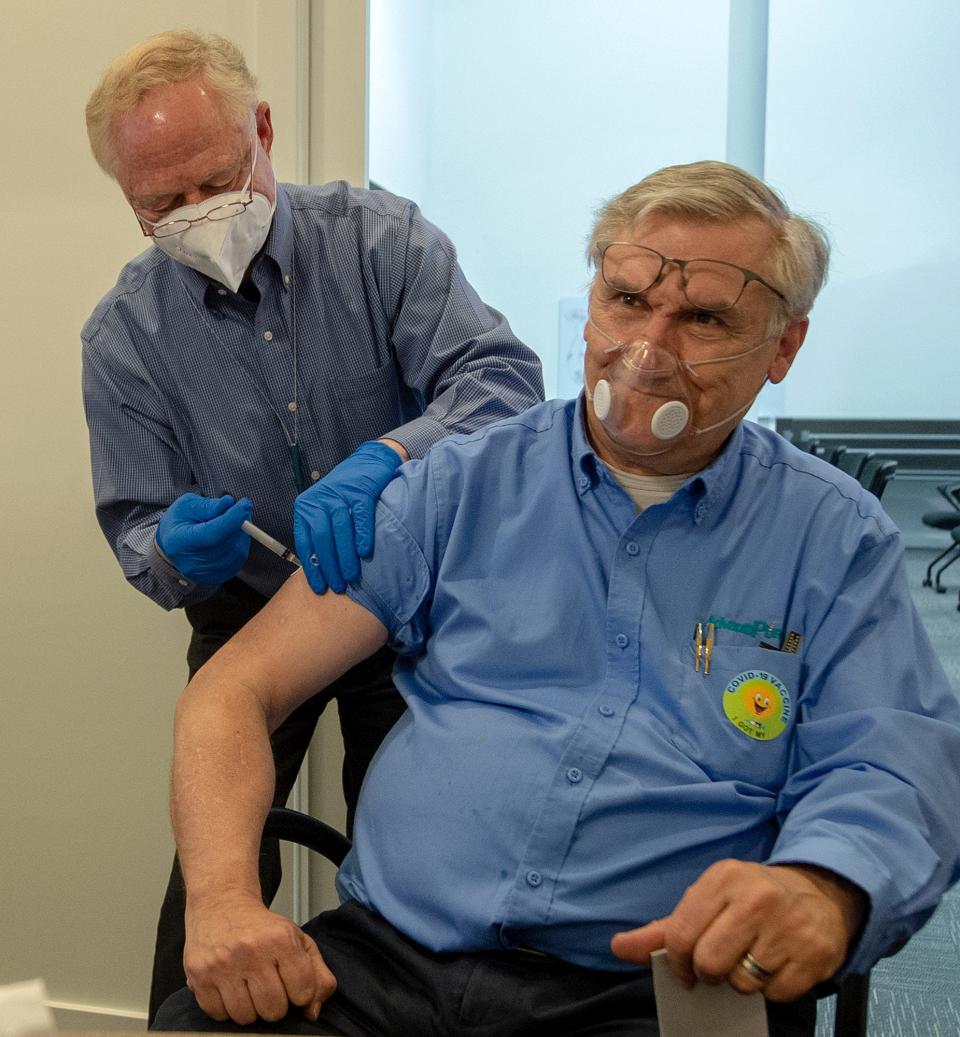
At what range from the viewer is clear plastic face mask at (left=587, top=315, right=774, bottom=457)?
136 centimetres

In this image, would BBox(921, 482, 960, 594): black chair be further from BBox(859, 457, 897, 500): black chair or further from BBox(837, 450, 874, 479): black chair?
BBox(837, 450, 874, 479): black chair

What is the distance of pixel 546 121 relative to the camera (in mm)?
2893

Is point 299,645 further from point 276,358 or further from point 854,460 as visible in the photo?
point 854,460

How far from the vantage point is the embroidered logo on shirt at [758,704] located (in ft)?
4.22

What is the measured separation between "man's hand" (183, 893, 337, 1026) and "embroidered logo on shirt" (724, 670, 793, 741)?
0.53m

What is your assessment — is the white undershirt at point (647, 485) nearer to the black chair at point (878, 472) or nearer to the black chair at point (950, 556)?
the black chair at point (878, 472)

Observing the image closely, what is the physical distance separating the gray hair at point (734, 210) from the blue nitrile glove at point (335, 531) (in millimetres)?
468

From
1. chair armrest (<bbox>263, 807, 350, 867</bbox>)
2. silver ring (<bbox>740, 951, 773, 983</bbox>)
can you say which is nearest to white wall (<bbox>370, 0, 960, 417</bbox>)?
chair armrest (<bbox>263, 807, 350, 867</bbox>)

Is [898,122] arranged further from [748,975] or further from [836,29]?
[748,975]

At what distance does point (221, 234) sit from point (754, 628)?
999 mm

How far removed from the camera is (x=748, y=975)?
1.02m

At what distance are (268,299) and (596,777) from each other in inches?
40.3

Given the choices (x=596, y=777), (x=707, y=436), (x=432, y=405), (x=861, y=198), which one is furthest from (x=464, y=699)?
(x=861, y=198)

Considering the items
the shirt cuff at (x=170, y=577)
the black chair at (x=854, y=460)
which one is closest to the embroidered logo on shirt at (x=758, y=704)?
the shirt cuff at (x=170, y=577)
